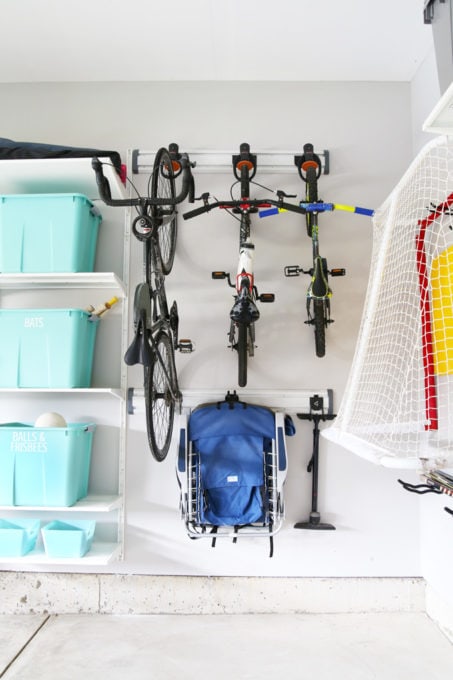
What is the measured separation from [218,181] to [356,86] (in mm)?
962

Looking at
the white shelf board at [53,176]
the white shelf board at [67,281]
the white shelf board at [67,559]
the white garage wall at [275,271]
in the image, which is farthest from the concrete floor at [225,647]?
the white shelf board at [53,176]

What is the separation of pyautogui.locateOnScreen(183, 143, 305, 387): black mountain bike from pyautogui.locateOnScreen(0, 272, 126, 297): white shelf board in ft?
1.63

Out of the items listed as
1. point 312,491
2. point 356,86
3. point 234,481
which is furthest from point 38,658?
point 356,86

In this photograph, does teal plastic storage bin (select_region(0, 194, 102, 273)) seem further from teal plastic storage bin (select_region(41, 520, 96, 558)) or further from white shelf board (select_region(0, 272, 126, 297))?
teal plastic storage bin (select_region(41, 520, 96, 558))

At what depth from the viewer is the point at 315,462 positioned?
2381 mm

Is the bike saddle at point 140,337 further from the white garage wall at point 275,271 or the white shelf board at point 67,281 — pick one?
the white garage wall at point 275,271

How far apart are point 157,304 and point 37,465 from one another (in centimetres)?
91

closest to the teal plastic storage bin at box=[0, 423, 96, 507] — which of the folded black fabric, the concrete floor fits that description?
the concrete floor

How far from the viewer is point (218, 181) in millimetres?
2613

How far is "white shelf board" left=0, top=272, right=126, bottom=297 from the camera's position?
7.34ft

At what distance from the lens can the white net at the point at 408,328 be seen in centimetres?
187

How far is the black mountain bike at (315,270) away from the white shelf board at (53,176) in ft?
3.08

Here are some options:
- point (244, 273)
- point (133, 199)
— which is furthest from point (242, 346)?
point (133, 199)

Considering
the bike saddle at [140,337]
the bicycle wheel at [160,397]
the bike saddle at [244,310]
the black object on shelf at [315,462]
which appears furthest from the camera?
the black object on shelf at [315,462]
